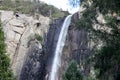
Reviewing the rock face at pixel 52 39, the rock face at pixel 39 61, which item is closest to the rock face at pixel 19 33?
the rock face at pixel 39 61

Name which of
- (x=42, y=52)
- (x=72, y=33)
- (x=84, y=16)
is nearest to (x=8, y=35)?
(x=42, y=52)

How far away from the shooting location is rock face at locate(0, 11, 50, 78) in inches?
1265

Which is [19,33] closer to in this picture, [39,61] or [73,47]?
[39,61]

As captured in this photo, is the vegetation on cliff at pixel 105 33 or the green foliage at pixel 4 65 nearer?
the vegetation on cliff at pixel 105 33

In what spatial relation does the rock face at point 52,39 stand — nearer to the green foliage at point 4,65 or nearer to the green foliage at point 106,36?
the green foliage at point 4,65

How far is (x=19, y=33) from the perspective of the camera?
33062 mm

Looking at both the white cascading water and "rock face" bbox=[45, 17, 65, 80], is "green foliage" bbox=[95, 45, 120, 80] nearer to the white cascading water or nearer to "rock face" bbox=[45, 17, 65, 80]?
the white cascading water

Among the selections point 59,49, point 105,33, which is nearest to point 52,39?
point 59,49

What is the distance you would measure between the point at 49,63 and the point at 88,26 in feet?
65.9

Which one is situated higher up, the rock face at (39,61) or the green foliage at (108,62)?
the green foliage at (108,62)

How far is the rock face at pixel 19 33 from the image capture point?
3212 cm

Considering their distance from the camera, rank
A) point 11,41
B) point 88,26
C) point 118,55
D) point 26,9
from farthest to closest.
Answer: point 26,9, point 11,41, point 88,26, point 118,55

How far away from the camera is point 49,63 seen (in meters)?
32.6

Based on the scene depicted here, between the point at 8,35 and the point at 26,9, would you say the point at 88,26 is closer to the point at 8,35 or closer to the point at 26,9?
the point at 8,35
